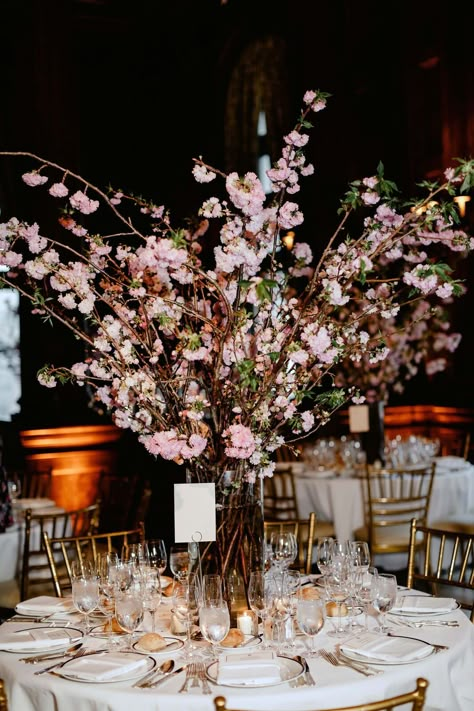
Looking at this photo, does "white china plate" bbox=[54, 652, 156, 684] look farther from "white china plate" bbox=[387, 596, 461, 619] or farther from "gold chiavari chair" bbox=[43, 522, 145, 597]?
"white china plate" bbox=[387, 596, 461, 619]

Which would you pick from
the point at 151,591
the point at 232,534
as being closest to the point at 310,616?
the point at 232,534

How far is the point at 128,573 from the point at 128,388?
537mm

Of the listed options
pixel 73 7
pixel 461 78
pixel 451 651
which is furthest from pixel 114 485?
pixel 73 7

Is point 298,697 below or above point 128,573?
below

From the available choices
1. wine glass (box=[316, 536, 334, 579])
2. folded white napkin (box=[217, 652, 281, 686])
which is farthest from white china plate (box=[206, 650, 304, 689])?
wine glass (box=[316, 536, 334, 579])

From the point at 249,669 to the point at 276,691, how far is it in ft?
0.38

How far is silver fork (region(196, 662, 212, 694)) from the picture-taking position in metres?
1.98

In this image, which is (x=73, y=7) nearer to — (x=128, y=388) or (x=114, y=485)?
(x=114, y=485)

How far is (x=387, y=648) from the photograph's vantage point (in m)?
2.19

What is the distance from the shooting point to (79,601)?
7.82 ft

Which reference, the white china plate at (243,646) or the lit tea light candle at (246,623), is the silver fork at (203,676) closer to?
the white china plate at (243,646)

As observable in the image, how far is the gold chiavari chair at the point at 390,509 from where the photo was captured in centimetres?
509

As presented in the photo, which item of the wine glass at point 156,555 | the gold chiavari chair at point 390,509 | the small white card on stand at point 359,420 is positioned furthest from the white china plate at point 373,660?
the small white card on stand at point 359,420

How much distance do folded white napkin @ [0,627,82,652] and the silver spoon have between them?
13.7 inches
